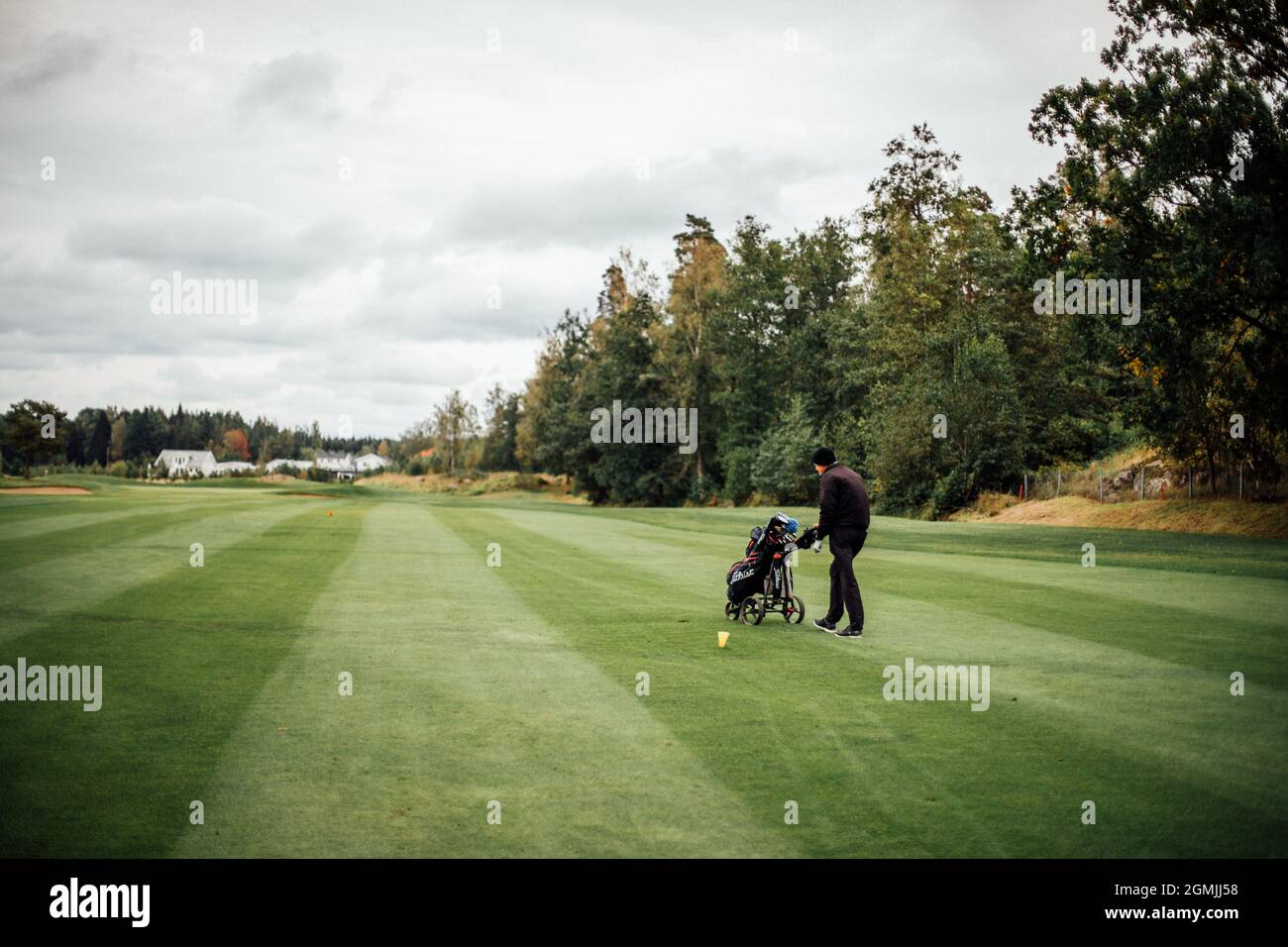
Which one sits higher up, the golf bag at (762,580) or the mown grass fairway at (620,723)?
the golf bag at (762,580)

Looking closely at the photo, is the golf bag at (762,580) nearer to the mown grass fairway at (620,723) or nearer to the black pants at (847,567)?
the mown grass fairway at (620,723)

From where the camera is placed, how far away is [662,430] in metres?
86.1

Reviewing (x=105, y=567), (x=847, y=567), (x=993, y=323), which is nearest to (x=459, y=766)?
(x=847, y=567)

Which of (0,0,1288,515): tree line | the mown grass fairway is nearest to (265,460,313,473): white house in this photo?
(0,0,1288,515): tree line

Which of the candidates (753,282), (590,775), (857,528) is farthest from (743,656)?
(753,282)

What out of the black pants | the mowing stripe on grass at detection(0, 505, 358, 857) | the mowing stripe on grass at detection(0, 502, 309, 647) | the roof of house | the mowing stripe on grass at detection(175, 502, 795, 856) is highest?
the roof of house

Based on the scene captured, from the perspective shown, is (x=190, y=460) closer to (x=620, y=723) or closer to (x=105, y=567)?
(x=105, y=567)

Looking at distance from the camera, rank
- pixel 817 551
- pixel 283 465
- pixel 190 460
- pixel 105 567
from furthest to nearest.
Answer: pixel 190 460 → pixel 283 465 → pixel 105 567 → pixel 817 551

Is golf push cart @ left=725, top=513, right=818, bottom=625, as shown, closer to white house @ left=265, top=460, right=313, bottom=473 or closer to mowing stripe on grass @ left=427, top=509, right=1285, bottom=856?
mowing stripe on grass @ left=427, top=509, right=1285, bottom=856

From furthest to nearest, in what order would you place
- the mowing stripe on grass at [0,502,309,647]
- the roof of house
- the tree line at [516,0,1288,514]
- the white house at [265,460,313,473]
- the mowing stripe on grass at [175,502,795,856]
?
the roof of house < the white house at [265,460,313,473] < the tree line at [516,0,1288,514] < the mowing stripe on grass at [0,502,309,647] < the mowing stripe on grass at [175,502,795,856]

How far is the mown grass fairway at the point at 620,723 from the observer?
604cm

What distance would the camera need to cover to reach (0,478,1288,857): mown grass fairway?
6.04 meters

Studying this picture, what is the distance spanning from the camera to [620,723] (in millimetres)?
8516

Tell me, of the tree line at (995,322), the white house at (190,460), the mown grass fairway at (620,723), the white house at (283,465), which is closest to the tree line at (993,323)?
the tree line at (995,322)
